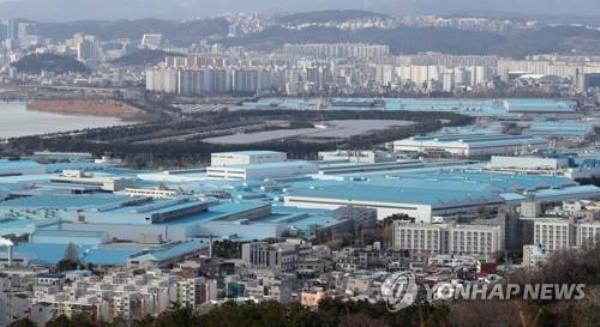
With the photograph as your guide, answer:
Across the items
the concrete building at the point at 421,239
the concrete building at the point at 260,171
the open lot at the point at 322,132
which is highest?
the concrete building at the point at 421,239

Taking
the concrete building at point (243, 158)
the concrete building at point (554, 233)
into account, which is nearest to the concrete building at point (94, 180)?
the concrete building at point (243, 158)

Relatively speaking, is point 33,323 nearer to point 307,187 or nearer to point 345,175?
point 307,187

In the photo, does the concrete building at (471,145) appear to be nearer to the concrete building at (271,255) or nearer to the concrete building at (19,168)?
the concrete building at (19,168)

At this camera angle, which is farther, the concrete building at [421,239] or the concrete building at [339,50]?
the concrete building at [339,50]

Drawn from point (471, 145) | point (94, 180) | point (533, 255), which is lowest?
point (471, 145)

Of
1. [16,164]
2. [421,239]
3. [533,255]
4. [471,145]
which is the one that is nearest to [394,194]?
[421,239]

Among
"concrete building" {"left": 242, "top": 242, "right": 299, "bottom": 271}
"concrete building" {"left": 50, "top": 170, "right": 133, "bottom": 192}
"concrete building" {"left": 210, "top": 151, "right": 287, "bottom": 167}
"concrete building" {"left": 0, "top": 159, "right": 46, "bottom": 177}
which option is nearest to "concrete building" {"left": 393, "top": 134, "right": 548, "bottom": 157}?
"concrete building" {"left": 210, "top": 151, "right": 287, "bottom": 167}

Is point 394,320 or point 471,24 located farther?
point 471,24

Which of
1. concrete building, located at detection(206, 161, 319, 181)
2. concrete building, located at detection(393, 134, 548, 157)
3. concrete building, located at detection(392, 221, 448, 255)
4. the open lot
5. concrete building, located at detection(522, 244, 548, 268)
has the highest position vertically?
concrete building, located at detection(522, 244, 548, 268)

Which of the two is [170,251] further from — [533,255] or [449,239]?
[533,255]

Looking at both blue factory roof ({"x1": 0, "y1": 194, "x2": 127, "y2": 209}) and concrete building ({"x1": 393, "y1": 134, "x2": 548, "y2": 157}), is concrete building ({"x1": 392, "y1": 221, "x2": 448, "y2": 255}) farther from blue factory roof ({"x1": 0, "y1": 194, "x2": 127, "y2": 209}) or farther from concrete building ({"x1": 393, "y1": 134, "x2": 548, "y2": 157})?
concrete building ({"x1": 393, "y1": 134, "x2": 548, "y2": 157})

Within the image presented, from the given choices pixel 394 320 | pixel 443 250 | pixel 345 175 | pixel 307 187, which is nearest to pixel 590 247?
pixel 443 250
